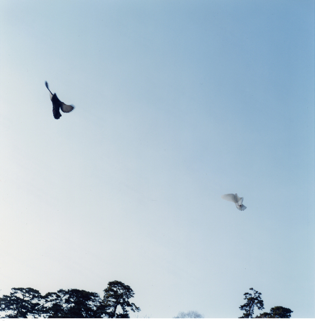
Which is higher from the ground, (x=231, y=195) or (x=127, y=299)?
(x=231, y=195)

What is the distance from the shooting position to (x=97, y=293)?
71.7ft

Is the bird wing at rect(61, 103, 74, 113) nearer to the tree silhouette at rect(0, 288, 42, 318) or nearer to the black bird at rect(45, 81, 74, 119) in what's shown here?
the black bird at rect(45, 81, 74, 119)

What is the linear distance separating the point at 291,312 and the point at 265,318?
78.8 inches

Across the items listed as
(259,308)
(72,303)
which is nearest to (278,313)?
(259,308)

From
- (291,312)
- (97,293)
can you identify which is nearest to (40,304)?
(97,293)

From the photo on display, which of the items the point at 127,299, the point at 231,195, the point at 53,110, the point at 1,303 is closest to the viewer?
the point at 53,110

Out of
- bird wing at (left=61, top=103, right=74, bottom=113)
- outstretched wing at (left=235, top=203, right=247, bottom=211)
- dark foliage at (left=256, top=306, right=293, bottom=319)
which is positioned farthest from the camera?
dark foliage at (left=256, top=306, right=293, bottom=319)

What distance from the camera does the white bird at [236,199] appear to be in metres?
13.5

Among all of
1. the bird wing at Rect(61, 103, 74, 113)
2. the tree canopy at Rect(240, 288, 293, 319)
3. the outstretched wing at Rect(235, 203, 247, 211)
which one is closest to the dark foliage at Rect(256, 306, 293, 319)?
the tree canopy at Rect(240, 288, 293, 319)

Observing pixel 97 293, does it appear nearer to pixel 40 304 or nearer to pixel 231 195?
pixel 40 304

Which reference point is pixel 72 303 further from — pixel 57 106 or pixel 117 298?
pixel 57 106

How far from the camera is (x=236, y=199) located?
13609 millimetres

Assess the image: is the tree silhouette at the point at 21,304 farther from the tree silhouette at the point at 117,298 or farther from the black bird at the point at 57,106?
the black bird at the point at 57,106

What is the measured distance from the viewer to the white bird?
44.4 ft
